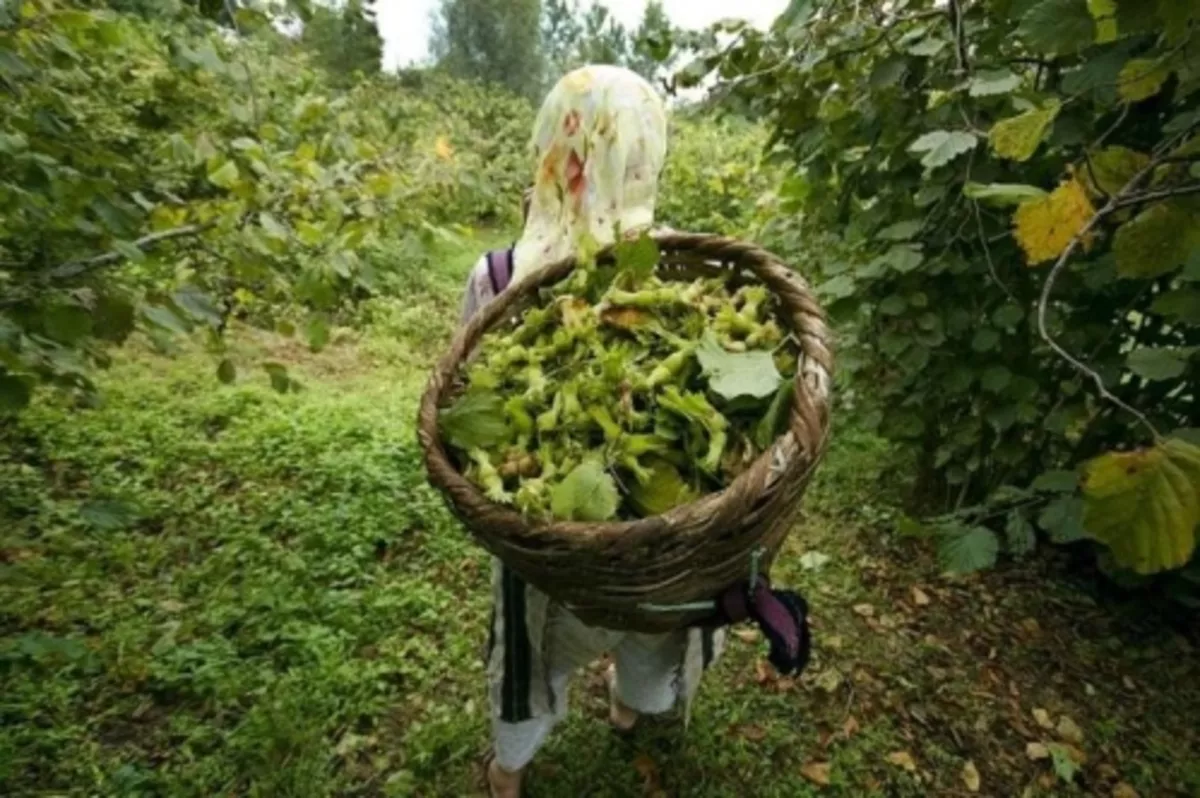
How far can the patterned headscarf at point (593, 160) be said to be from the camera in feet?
5.13

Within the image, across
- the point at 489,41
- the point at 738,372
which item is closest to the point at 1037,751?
the point at 738,372

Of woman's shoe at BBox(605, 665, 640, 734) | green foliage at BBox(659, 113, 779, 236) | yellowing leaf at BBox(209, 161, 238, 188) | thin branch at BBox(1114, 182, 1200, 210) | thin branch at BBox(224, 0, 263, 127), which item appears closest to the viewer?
thin branch at BBox(1114, 182, 1200, 210)

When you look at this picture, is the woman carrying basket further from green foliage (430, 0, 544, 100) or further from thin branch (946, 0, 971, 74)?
green foliage (430, 0, 544, 100)

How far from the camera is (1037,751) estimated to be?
2.21 meters

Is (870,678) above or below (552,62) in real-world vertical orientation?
below

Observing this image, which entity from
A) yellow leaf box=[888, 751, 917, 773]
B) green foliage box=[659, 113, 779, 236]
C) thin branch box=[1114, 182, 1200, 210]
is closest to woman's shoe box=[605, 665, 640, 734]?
yellow leaf box=[888, 751, 917, 773]

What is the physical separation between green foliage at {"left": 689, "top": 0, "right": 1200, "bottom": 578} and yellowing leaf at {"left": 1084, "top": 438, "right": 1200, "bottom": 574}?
0.88m

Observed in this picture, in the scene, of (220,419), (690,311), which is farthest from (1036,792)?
(220,419)

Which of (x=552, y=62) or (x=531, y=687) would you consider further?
(x=552, y=62)

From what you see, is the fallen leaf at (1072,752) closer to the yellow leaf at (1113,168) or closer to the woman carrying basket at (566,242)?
the woman carrying basket at (566,242)

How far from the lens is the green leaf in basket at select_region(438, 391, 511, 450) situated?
125 cm

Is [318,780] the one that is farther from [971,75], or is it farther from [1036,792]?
[971,75]

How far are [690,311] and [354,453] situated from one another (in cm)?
257

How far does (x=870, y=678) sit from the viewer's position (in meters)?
2.44
